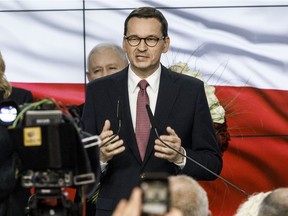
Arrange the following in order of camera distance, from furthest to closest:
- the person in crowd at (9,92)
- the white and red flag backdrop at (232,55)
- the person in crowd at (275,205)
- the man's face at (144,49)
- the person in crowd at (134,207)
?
the white and red flag backdrop at (232,55) < the person in crowd at (9,92) < the man's face at (144,49) < the person in crowd at (275,205) < the person in crowd at (134,207)

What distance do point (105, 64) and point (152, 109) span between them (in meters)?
0.82

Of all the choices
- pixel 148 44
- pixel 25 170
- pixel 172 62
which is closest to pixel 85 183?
pixel 25 170

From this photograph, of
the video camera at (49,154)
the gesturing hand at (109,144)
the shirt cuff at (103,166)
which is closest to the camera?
the video camera at (49,154)

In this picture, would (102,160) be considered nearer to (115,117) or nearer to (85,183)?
(115,117)

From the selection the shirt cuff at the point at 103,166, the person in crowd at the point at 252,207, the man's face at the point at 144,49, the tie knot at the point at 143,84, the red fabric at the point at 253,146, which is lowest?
the red fabric at the point at 253,146

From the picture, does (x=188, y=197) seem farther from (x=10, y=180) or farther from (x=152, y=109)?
(x=10, y=180)

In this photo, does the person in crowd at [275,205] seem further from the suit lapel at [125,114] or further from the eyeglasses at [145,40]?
the eyeglasses at [145,40]

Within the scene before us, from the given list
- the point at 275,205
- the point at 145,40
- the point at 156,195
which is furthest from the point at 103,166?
the point at 156,195

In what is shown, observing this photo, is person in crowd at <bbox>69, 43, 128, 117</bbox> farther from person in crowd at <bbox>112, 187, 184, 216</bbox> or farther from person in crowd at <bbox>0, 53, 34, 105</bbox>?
person in crowd at <bbox>112, 187, 184, 216</bbox>

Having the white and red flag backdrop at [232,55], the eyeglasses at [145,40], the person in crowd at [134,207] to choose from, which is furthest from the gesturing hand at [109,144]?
the person in crowd at [134,207]

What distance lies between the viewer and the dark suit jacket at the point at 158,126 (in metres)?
3.35

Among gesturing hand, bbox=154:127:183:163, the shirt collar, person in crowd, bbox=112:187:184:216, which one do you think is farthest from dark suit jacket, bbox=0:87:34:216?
person in crowd, bbox=112:187:184:216

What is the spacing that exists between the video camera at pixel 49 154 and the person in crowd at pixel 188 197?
23 centimetres

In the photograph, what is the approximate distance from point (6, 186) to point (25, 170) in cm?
142
